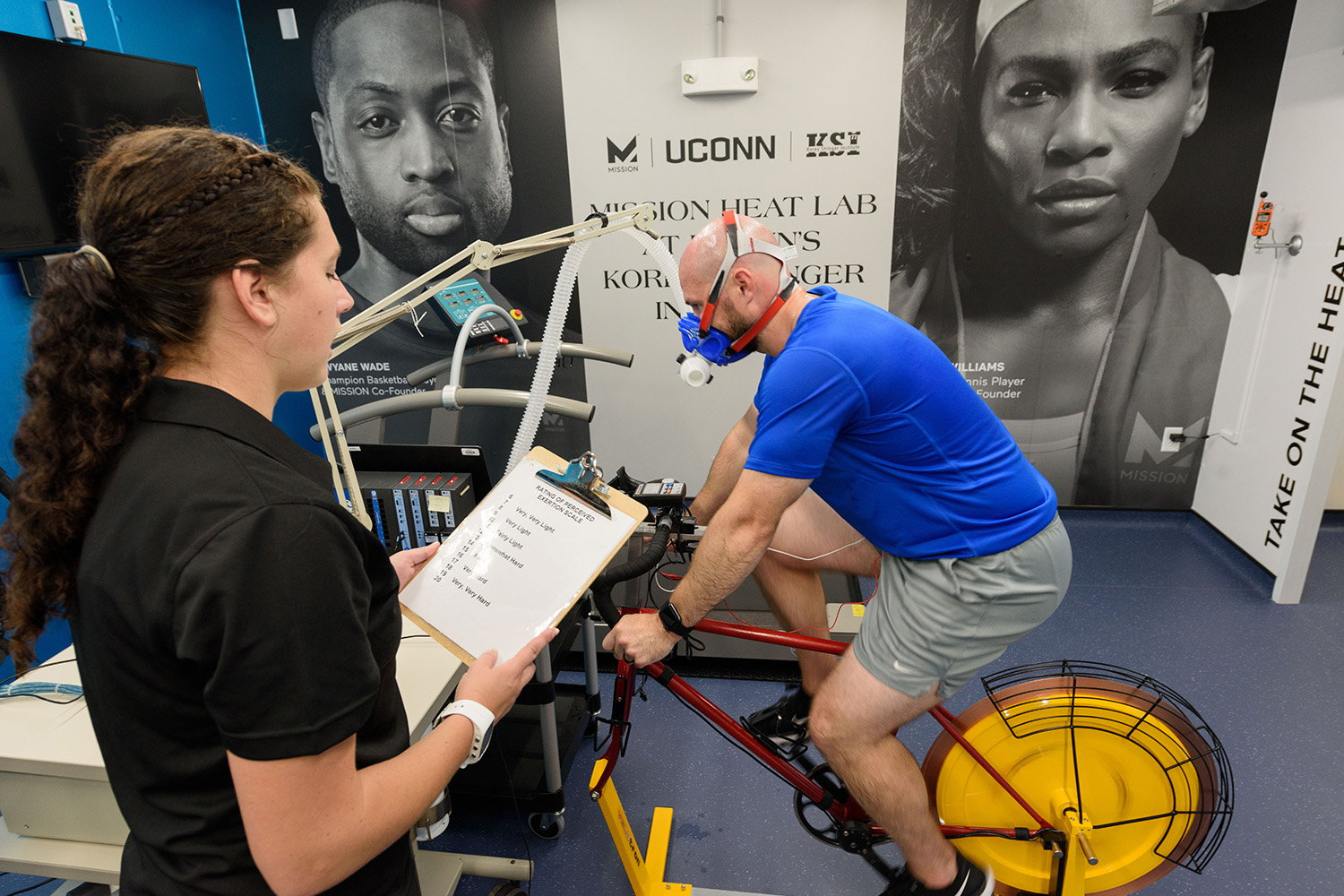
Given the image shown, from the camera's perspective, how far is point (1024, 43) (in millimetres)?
3260

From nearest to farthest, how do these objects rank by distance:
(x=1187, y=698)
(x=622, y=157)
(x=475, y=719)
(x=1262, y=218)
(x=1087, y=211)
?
(x=475, y=719) → (x=1187, y=698) → (x=1262, y=218) → (x=1087, y=211) → (x=622, y=157)

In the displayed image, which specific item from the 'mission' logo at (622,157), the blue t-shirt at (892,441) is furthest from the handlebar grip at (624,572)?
the 'mission' logo at (622,157)

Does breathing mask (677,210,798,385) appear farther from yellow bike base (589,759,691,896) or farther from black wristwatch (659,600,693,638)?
yellow bike base (589,759,691,896)

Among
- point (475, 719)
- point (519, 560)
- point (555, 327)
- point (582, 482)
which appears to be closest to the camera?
point (475, 719)

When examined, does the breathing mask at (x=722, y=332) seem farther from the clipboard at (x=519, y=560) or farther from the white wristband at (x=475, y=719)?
the white wristband at (x=475, y=719)

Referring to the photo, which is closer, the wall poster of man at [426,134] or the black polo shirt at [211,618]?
the black polo shirt at [211,618]

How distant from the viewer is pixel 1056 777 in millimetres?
1587

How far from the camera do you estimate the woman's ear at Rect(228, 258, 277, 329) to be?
0.69 m

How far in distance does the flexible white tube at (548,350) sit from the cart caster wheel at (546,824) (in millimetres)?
1042

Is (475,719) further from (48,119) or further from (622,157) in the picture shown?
(622,157)

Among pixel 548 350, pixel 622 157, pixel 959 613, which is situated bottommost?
pixel 959 613

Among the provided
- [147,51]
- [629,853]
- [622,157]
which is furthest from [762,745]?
[147,51]

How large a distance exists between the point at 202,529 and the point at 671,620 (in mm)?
967

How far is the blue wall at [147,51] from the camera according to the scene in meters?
2.63
